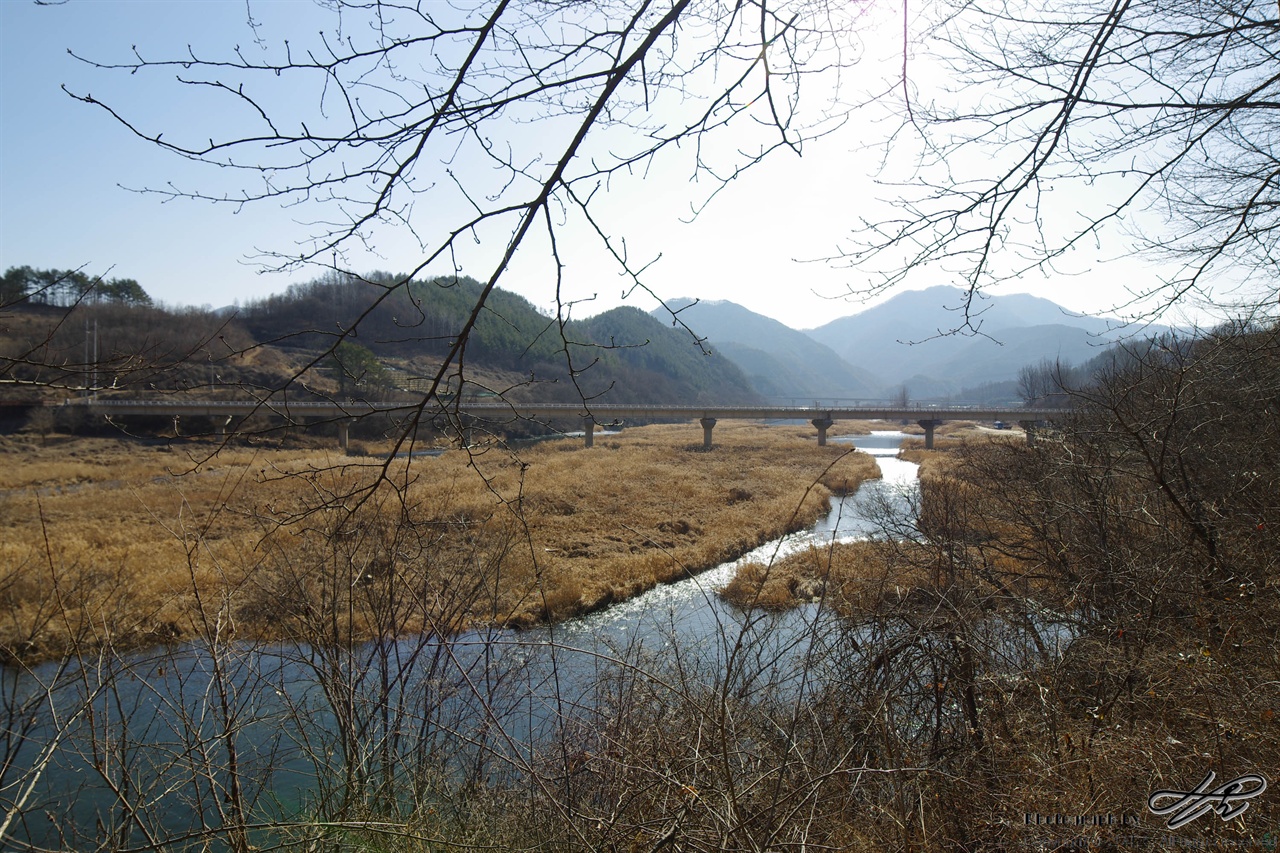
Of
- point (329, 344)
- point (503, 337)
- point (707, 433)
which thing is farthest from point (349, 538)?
point (707, 433)

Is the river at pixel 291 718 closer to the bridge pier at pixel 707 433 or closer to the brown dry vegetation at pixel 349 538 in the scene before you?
the brown dry vegetation at pixel 349 538

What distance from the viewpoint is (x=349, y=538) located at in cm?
394

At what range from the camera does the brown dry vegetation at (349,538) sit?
16.7 ft

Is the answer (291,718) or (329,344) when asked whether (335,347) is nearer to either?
(329,344)

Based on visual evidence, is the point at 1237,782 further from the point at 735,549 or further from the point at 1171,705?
the point at 735,549

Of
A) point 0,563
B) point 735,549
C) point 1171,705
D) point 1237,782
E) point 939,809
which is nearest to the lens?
point 1237,782

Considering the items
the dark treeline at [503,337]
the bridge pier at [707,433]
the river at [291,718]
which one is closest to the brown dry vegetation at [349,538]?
the river at [291,718]

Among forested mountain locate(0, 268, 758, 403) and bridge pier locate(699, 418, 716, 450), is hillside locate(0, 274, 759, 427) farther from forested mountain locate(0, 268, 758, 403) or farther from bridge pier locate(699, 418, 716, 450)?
bridge pier locate(699, 418, 716, 450)

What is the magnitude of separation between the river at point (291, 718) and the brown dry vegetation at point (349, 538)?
0.44 m

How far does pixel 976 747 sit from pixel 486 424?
11.5ft

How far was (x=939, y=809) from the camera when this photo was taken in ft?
12.0

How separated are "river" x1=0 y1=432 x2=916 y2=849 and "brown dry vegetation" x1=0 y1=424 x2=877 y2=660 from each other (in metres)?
0.44

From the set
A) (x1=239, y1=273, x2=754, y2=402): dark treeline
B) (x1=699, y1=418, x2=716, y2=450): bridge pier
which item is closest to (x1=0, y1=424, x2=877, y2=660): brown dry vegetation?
(x1=239, y1=273, x2=754, y2=402): dark treeline

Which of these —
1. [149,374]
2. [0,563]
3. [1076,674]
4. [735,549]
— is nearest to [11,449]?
[0,563]
